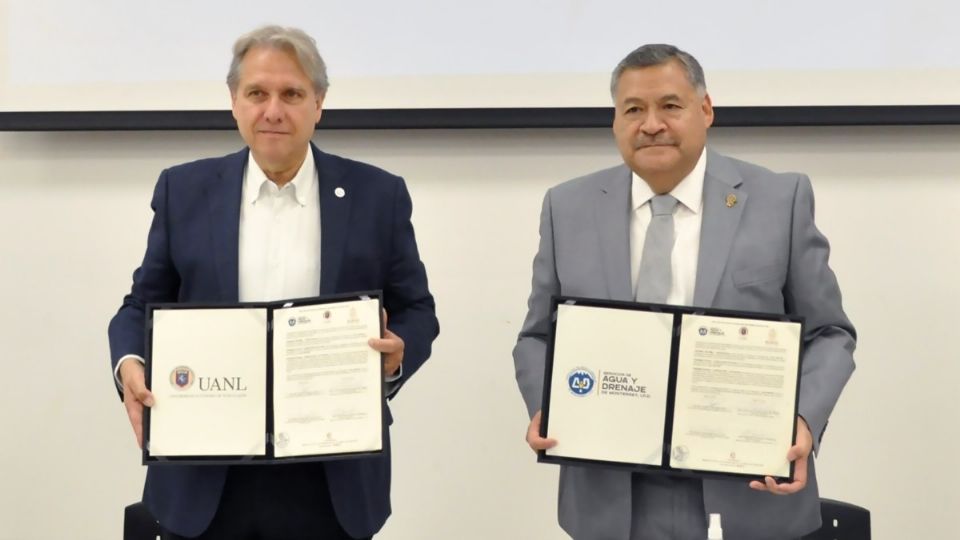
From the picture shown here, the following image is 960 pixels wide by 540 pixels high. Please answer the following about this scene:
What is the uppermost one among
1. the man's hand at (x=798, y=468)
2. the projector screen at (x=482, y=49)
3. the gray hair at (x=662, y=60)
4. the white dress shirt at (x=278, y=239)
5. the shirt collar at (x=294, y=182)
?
the projector screen at (x=482, y=49)

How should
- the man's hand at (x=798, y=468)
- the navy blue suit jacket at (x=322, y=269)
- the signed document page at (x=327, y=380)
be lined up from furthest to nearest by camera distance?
the navy blue suit jacket at (x=322, y=269) < the signed document page at (x=327, y=380) < the man's hand at (x=798, y=468)

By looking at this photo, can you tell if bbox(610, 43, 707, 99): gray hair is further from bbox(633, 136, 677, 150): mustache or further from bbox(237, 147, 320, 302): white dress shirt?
bbox(237, 147, 320, 302): white dress shirt

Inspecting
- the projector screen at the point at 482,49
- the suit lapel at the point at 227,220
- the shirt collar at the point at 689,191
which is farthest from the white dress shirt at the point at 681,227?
the projector screen at the point at 482,49

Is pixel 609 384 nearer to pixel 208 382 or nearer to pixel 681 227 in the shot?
pixel 681 227

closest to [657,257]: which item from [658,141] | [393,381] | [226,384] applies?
[658,141]

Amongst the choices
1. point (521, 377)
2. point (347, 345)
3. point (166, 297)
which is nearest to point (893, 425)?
point (521, 377)

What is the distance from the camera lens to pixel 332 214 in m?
2.08

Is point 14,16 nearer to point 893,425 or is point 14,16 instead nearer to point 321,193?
point 321,193

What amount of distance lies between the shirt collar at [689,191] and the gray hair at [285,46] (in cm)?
69

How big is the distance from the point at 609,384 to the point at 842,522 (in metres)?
0.86

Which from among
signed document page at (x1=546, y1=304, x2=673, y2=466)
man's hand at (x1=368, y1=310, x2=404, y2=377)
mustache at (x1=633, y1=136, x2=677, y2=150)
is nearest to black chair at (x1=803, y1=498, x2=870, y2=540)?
signed document page at (x1=546, y1=304, x2=673, y2=466)

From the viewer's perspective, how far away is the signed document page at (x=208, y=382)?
192cm

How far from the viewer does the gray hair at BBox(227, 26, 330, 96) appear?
6.68 ft

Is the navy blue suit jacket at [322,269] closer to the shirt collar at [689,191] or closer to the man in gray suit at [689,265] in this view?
the man in gray suit at [689,265]
